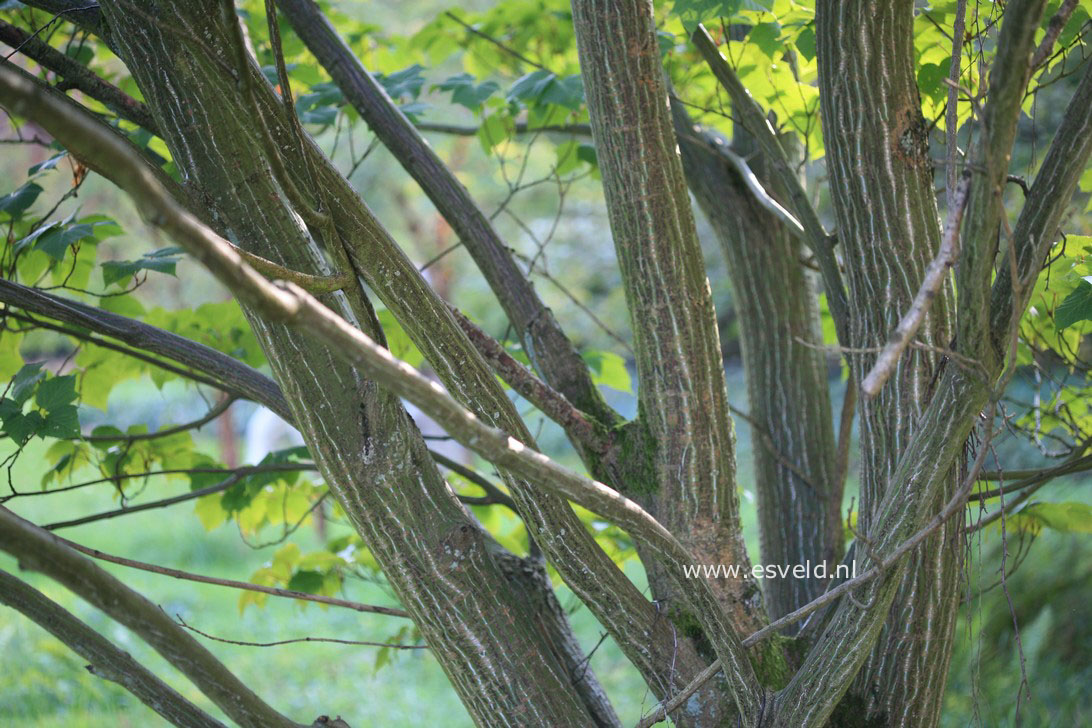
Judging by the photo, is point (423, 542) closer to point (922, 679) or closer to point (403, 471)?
point (403, 471)

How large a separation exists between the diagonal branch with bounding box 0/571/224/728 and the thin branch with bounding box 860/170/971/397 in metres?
0.92

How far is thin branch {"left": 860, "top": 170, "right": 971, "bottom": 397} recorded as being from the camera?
59 cm

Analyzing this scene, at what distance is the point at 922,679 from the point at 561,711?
54 cm

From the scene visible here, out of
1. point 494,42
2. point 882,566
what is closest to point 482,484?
point 882,566

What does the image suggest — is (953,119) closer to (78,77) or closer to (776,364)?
(78,77)

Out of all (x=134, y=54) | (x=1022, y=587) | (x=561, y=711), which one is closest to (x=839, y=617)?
(x=561, y=711)

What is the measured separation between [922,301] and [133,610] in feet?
2.55

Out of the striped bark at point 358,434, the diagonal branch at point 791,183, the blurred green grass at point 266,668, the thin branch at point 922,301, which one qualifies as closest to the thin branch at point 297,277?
the striped bark at point 358,434

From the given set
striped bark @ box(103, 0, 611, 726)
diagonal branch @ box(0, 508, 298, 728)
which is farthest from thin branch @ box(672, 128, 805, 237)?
diagonal branch @ box(0, 508, 298, 728)

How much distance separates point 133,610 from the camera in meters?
0.88

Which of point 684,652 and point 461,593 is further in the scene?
point 684,652

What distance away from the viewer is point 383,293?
111 centimetres

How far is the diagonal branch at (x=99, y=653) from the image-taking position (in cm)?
105

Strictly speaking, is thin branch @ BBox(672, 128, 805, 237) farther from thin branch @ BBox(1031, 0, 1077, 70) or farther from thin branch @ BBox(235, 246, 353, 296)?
thin branch @ BBox(235, 246, 353, 296)
